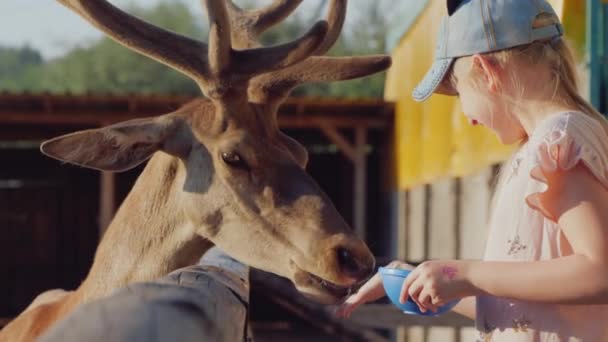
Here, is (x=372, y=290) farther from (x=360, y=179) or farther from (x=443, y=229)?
(x=360, y=179)

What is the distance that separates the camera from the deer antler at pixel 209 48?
4281 mm

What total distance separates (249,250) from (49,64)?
5692 cm

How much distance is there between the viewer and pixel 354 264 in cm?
378

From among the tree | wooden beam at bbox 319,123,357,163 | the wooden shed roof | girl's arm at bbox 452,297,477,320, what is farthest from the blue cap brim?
the tree

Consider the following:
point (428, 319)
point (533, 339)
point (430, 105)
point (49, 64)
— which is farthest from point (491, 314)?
point (49, 64)

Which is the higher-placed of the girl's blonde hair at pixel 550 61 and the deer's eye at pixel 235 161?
the girl's blonde hair at pixel 550 61

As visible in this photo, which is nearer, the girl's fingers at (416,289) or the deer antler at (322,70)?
the girl's fingers at (416,289)

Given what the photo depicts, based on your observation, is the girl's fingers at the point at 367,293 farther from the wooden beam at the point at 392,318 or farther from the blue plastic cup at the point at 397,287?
the wooden beam at the point at 392,318

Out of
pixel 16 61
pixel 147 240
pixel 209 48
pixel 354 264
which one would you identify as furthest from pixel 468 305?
pixel 16 61

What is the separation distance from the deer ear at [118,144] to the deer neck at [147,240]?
0.10 metres

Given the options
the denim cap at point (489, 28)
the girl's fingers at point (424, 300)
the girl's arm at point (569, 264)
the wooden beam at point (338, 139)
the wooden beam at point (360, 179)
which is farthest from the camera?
the wooden beam at point (338, 139)

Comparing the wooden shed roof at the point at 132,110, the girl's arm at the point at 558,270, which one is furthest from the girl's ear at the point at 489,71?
the wooden shed roof at the point at 132,110

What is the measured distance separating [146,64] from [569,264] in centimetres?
4989

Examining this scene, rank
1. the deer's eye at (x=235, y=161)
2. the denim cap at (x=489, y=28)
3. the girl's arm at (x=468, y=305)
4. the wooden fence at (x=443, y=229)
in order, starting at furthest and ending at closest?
the wooden fence at (x=443, y=229), the deer's eye at (x=235, y=161), the girl's arm at (x=468, y=305), the denim cap at (x=489, y=28)
